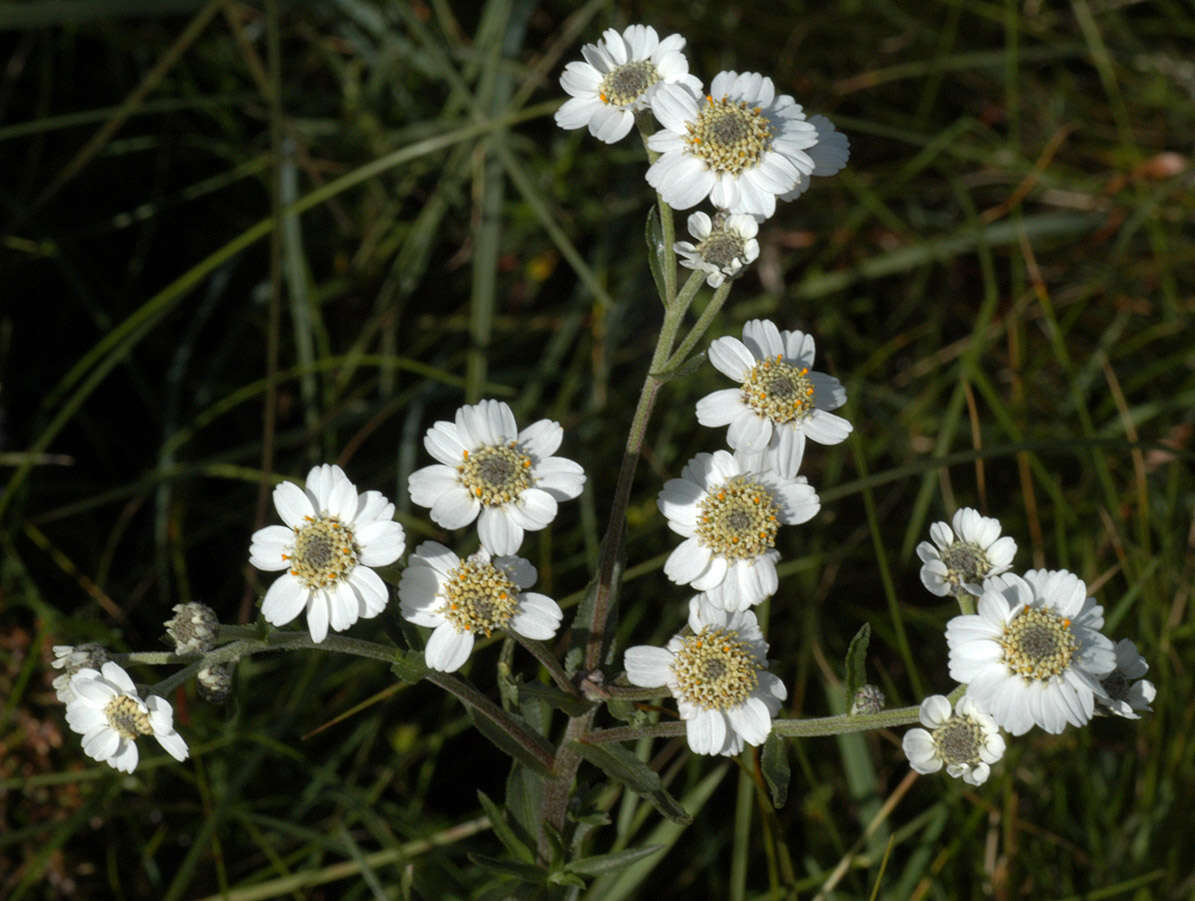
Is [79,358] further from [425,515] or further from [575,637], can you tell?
[575,637]

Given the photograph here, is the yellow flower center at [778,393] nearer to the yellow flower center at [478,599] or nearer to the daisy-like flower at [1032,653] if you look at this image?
the daisy-like flower at [1032,653]

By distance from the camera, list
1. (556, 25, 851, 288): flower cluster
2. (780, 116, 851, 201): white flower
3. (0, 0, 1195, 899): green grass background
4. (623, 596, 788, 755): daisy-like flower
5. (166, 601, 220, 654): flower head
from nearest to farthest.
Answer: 1. (166, 601, 220, 654): flower head
2. (623, 596, 788, 755): daisy-like flower
3. (556, 25, 851, 288): flower cluster
4. (780, 116, 851, 201): white flower
5. (0, 0, 1195, 899): green grass background

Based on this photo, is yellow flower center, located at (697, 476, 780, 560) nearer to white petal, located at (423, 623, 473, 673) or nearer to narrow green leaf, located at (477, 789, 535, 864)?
white petal, located at (423, 623, 473, 673)

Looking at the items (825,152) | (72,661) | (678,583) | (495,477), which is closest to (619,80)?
(825,152)

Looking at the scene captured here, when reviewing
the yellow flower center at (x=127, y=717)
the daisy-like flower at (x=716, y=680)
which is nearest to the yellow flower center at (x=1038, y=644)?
the daisy-like flower at (x=716, y=680)

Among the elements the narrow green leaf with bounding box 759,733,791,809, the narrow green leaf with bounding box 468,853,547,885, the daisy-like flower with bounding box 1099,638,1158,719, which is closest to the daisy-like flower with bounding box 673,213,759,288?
the narrow green leaf with bounding box 759,733,791,809

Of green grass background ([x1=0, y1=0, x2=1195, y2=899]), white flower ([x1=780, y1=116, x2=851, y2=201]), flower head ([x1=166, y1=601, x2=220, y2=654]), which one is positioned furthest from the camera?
green grass background ([x1=0, y1=0, x2=1195, y2=899])

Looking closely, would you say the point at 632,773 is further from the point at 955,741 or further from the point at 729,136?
the point at 729,136
